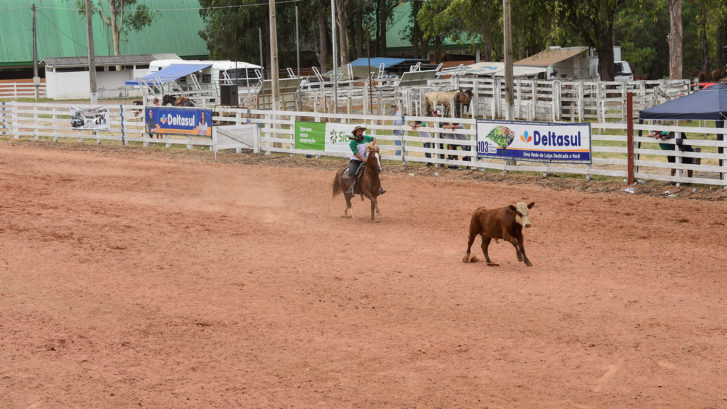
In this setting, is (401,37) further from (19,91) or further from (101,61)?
(19,91)

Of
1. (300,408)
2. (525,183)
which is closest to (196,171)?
(525,183)

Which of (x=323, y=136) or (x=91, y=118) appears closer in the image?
(x=323, y=136)

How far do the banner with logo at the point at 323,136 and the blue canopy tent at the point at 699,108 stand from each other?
8215mm

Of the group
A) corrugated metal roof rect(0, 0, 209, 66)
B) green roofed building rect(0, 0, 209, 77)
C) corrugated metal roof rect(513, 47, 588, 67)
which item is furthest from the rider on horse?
green roofed building rect(0, 0, 209, 77)

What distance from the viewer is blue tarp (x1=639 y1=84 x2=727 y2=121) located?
736 inches

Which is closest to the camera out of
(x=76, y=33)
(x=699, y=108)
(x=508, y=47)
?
(x=699, y=108)

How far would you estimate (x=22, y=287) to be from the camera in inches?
456

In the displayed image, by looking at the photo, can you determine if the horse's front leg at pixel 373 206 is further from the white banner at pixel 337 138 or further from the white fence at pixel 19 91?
the white fence at pixel 19 91

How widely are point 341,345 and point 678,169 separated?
40.3 feet

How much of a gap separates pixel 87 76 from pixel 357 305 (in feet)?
186

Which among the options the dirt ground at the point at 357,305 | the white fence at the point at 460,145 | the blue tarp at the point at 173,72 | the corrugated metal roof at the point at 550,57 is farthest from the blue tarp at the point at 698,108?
the blue tarp at the point at 173,72

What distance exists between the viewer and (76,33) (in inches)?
2808

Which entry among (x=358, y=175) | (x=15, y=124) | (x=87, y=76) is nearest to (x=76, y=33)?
(x=87, y=76)

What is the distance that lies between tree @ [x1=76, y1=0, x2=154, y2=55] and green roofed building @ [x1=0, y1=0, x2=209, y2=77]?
2.64 feet
